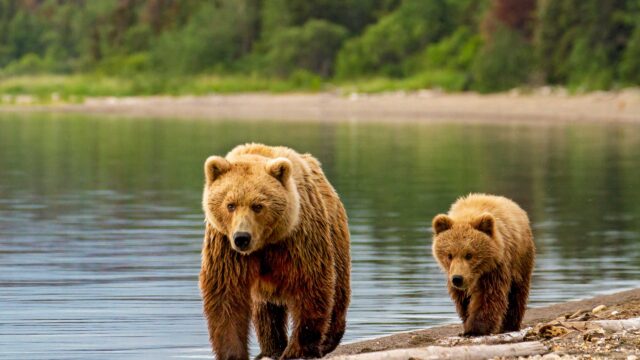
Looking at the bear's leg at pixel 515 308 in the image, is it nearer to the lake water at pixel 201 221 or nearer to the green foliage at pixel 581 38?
the lake water at pixel 201 221

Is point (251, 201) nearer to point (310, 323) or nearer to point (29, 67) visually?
point (310, 323)

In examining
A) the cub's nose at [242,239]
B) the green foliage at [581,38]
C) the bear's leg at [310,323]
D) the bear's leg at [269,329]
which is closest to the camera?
the cub's nose at [242,239]

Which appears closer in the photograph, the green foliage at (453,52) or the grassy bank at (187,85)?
the grassy bank at (187,85)

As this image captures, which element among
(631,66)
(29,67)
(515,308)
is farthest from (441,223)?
(29,67)

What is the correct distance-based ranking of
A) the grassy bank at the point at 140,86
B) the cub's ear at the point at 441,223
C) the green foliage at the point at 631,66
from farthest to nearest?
the grassy bank at the point at 140,86
the green foliage at the point at 631,66
the cub's ear at the point at 441,223

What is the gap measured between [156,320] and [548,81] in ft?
138

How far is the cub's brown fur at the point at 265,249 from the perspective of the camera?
7.50 m

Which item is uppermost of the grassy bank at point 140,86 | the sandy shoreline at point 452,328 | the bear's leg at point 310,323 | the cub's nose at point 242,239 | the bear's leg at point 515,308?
the cub's nose at point 242,239

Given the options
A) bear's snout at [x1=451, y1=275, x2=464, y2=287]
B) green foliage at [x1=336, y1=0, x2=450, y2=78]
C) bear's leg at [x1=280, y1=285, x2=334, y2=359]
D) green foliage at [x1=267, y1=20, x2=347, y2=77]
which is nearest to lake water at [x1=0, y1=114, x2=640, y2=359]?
bear's snout at [x1=451, y1=275, x2=464, y2=287]

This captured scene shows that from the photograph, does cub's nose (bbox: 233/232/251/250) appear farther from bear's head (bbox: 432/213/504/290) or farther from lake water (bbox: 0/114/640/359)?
lake water (bbox: 0/114/640/359)

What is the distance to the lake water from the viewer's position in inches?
428

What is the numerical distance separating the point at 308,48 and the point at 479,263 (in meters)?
61.2

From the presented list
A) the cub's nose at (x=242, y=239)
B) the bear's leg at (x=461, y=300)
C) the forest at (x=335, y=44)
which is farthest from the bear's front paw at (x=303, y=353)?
the forest at (x=335, y=44)

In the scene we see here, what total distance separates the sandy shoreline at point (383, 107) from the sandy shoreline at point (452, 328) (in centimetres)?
3293
